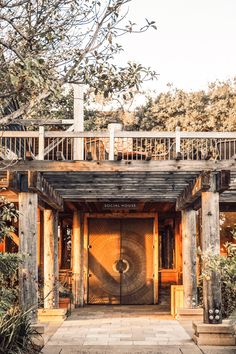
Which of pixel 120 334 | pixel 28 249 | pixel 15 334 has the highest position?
pixel 28 249

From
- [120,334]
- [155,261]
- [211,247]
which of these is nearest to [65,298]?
[155,261]

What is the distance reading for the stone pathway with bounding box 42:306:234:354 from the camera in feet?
30.0

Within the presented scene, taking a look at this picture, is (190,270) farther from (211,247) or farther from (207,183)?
(207,183)

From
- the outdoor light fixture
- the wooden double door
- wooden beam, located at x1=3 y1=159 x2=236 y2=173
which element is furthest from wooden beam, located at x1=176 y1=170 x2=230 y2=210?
the wooden double door

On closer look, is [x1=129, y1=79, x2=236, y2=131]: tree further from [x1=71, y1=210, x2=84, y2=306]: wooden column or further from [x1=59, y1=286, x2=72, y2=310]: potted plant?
[x1=59, y1=286, x2=72, y2=310]: potted plant

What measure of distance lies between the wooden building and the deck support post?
0.07ft

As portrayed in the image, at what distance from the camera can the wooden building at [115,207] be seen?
953cm

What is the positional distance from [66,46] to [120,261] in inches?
458

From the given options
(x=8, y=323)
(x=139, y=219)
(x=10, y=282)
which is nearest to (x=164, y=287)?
(x=139, y=219)

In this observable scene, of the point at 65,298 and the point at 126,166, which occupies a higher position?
the point at 126,166

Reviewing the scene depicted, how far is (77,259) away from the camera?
16.2 meters

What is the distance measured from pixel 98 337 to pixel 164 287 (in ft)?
23.5

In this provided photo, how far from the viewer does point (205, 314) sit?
9633mm

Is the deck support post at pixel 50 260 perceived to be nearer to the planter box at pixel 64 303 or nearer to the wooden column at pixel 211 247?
the planter box at pixel 64 303
